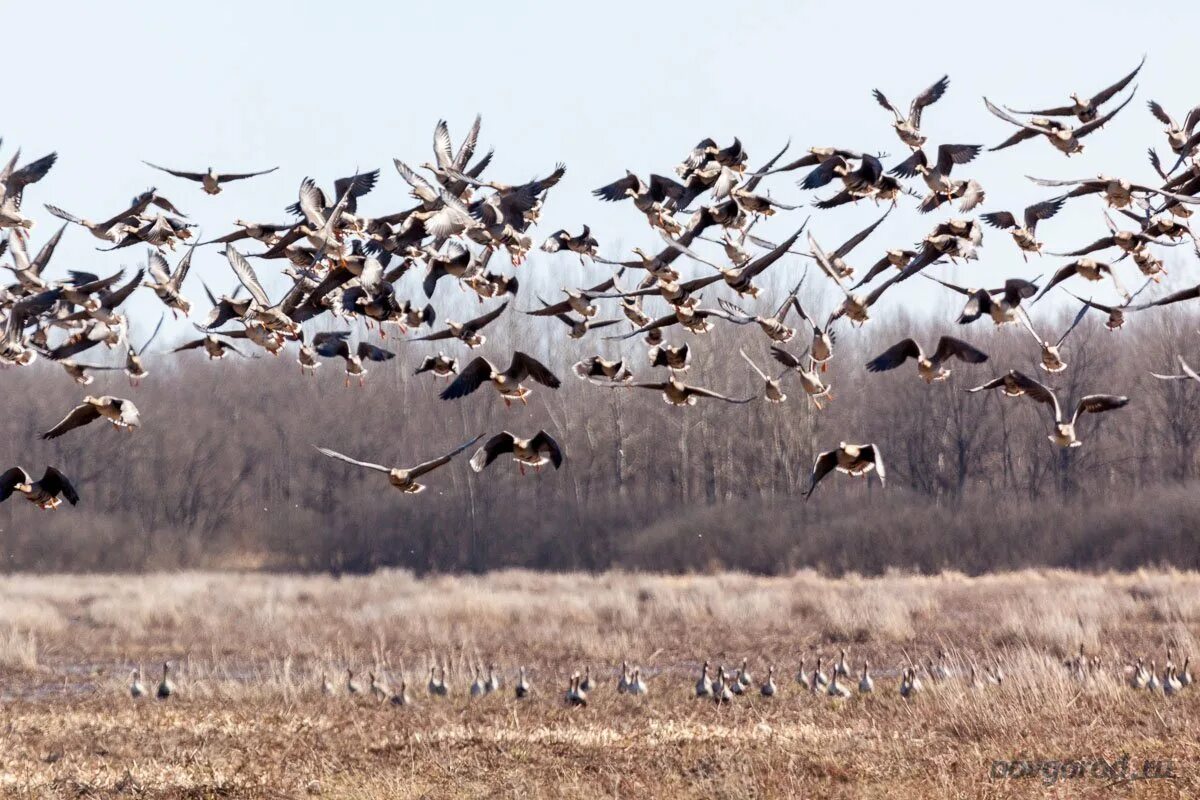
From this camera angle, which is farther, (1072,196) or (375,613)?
(375,613)

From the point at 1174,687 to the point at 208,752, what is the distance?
1156 centimetres

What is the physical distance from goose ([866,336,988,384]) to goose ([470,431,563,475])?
1901mm

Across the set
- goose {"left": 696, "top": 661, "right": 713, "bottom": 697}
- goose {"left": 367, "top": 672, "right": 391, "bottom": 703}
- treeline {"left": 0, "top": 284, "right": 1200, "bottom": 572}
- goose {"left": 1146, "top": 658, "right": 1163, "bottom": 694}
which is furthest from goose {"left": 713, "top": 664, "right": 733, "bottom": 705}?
treeline {"left": 0, "top": 284, "right": 1200, "bottom": 572}

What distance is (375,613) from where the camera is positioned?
33.6 metres

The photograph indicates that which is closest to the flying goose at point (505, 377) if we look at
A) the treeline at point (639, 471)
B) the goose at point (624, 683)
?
the goose at point (624, 683)

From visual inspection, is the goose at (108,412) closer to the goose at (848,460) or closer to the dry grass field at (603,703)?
the goose at (848,460)

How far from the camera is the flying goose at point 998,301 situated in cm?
775

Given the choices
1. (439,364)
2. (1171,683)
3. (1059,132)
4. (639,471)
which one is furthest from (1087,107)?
(639,471)

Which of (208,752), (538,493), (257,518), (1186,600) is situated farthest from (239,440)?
(208,752)

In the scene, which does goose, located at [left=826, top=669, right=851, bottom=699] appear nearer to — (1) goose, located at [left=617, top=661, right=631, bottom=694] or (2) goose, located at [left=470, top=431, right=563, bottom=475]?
(1) goose, located at [left=617, top=661, right=631, bottom=694]

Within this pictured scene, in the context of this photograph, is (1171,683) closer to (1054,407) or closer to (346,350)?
(1054,407)

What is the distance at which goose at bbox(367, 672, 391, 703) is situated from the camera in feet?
62.8

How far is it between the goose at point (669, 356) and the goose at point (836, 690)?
35.0 ft

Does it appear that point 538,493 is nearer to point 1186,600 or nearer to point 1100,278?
point 1186,600
